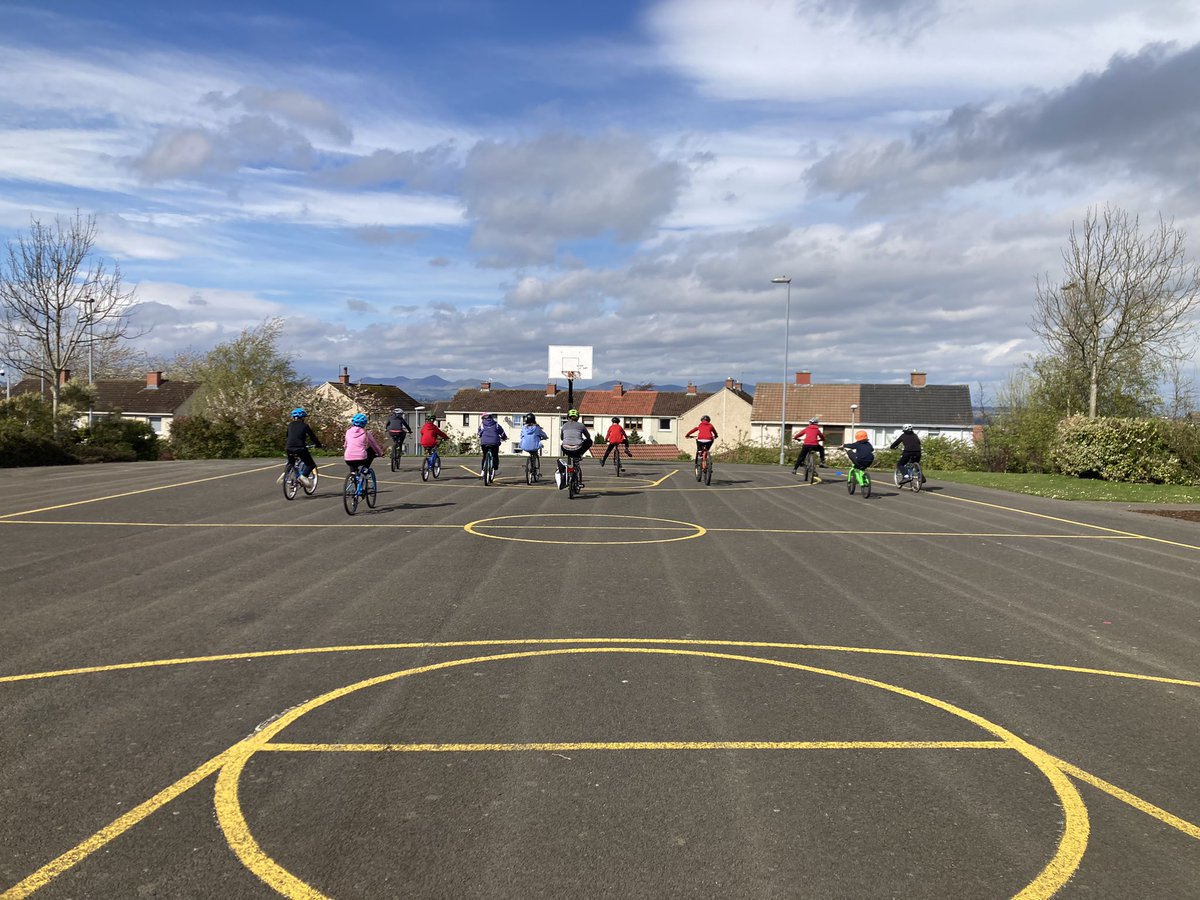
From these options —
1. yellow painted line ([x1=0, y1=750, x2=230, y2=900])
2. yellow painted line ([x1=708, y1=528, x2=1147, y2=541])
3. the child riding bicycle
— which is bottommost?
yellow painted line ([x1=708, y1=528, x2=1147, y2=541])

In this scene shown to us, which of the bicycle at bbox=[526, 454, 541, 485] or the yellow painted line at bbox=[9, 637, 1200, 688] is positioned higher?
the bicycle at bbox=[526, 454, 541, 485]

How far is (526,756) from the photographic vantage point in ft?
15.0

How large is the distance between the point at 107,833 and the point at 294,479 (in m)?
15.3

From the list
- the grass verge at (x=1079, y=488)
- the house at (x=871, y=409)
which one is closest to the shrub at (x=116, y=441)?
the grass verge at (x=1079, y=488)

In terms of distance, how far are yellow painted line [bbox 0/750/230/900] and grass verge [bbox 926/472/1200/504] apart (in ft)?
74.4

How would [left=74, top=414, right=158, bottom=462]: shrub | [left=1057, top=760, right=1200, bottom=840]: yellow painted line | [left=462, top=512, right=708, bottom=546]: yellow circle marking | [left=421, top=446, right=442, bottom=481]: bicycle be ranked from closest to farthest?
[left=1057, top=760, right=1200, bottom=840]: yellow painted line → [left=462, top=512, right=708, bottom=546]: yellow circle marking → [left=421, top=446, right=442, bottom=481]: bicycle → [left=74, top=414, right=158, bottom=462]: shrub

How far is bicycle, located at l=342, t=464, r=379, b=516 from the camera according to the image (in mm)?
15766

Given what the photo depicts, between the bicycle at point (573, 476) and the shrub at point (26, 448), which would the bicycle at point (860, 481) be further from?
the shrub at point (26, 448)

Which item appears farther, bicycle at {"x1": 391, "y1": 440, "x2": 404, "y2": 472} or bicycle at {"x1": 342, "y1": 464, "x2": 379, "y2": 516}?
bicycle at {"x1": 391, "y1": 440, "x2": 404, "y2": 472}

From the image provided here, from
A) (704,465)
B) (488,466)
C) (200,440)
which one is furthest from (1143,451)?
(200,440)

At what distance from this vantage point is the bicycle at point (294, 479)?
18172mm

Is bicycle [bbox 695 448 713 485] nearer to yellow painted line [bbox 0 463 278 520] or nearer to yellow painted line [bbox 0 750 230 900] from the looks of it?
yellow painted line [bbox 0 463 278 520]

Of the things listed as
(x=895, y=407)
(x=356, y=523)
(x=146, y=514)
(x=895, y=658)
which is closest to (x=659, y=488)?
(x=356, y=523)

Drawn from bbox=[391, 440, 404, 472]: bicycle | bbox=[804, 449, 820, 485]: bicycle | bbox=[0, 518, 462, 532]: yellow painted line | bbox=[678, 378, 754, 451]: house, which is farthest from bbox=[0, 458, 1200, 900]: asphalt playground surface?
bbox=[678, 378, 754, 451]: house
